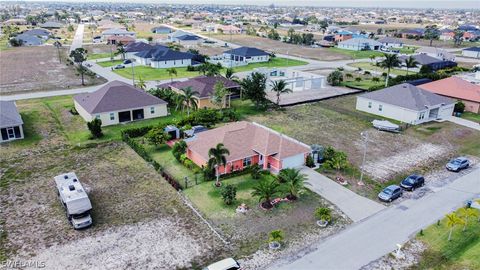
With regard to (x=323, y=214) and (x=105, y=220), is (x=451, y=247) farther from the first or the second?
(x=105, y=220)

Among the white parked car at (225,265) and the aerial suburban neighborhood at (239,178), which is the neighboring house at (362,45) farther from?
the white parked car at (225,265)

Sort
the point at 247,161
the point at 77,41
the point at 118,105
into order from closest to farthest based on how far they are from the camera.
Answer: the point at 247,161 < the point at 118,105 < the point at 77,41

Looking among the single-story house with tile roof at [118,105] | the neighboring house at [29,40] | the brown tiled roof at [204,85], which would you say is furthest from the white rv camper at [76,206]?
the neighboring house at [29,40]

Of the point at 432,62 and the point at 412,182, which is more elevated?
the point at 432,62

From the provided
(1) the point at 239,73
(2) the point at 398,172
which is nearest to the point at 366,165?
(2) the point at 398,172

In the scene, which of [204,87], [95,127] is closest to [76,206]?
[95,127]

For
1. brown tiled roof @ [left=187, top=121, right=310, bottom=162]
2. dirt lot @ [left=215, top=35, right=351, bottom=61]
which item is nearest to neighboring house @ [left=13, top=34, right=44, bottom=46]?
dirt lot @ [left=215, top=35, right=351, bottom=61]

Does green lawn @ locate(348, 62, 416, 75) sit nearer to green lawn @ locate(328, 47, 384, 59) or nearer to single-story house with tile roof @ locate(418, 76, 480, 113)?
green lawn @ locate(328, 47, 384, 59)
